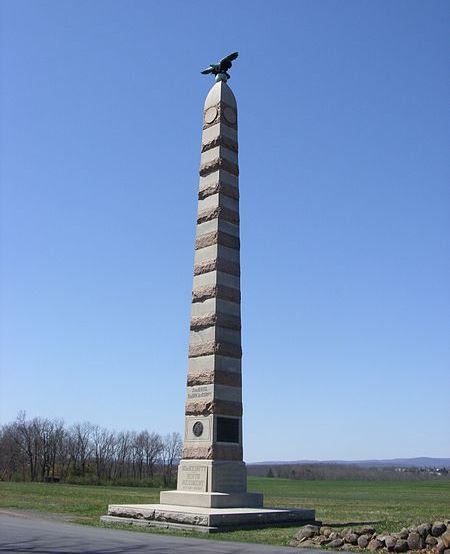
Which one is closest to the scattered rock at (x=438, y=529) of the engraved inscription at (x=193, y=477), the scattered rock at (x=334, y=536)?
the scattered rock at (x=334, y=536)

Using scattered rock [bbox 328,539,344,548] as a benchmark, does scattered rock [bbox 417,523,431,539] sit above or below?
above

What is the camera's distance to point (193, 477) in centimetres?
1833

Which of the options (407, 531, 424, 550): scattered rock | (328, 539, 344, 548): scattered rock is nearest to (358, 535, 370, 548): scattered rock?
(328, 539, 344, 548): scattered rock

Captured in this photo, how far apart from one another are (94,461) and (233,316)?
6959 cm

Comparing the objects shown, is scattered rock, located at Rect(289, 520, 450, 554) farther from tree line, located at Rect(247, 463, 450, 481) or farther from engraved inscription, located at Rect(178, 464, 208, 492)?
tree line, located at Rect(247, 463, 450, 481)

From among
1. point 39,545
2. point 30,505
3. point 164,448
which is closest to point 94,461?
point 164,448

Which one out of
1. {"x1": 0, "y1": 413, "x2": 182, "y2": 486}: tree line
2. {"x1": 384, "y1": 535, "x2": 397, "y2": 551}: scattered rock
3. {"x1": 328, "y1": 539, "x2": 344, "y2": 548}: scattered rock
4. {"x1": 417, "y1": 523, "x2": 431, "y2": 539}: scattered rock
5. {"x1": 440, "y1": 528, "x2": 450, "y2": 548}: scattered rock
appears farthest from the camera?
{"x1": 0, "y1": 413, "x2": 182, "y2": 486}: tree line

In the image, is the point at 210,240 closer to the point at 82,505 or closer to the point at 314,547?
the point at 314,547

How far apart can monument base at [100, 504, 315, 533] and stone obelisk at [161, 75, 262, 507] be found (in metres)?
1.09

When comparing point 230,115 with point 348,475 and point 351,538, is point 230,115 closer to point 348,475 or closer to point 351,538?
point 351,538

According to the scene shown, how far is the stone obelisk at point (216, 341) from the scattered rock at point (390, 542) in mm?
6114

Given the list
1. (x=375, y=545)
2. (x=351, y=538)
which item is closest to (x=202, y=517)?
(x=351, y=538)

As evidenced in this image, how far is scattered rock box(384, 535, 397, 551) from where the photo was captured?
1186cm

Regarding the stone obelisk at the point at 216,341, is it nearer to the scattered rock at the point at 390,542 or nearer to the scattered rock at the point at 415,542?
the scattered rock at the point at 390,542
